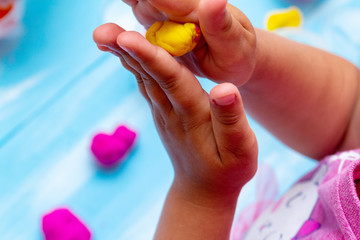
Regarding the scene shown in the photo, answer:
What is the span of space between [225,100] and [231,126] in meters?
0.04

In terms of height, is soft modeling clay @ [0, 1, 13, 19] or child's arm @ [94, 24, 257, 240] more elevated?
soft modeling clay @ [0, 1, 13, 19]

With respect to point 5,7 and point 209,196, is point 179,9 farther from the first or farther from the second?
point 5,7

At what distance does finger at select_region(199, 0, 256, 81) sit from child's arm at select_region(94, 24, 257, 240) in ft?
0.14

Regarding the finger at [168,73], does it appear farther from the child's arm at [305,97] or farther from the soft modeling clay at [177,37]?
the child's arm at [305,97]

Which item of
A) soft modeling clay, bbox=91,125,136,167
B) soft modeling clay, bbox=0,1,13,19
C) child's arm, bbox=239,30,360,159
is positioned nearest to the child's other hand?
child's arm, bbox=239,30,360,159

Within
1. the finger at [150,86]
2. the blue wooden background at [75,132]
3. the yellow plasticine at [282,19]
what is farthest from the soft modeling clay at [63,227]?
the yellow plasticine at [282,19]

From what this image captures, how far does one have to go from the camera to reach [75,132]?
28.5 inches

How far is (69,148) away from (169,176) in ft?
0.59

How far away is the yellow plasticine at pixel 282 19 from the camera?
2.71ft

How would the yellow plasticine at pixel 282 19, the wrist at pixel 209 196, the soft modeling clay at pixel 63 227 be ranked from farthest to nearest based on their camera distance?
the yellow plasticine at pixel 282 19 < the soft modeling clay at pixel 63 227 < the wrist at pixel 209 196

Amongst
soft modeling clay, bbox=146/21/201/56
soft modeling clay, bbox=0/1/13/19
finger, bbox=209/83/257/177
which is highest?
soft modeling clay, bbox=0/1/13/19

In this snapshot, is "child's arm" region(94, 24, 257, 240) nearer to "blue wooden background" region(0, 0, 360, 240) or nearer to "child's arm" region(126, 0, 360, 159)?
"child's arm" region(126, 0, 360, 159)

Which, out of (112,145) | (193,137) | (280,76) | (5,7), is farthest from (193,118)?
(5,7)

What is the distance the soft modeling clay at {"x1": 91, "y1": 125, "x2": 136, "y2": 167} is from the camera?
0.68 metres
